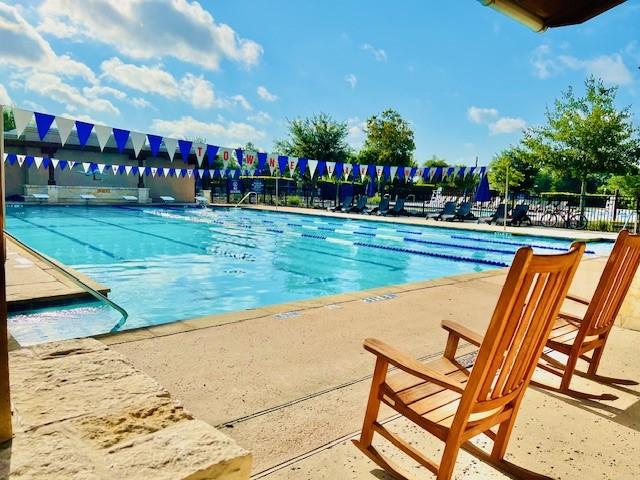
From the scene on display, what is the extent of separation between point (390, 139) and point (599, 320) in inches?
1002

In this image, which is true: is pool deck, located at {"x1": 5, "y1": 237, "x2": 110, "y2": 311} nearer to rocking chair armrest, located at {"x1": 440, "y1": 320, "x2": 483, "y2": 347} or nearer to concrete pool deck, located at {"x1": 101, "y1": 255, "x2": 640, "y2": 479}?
concrete pool deck, located at {"x1": 101, "y1": 255, "x2": 640, "y2": 479}

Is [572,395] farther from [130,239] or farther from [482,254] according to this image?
[130,239]

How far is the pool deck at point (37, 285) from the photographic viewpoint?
475cm

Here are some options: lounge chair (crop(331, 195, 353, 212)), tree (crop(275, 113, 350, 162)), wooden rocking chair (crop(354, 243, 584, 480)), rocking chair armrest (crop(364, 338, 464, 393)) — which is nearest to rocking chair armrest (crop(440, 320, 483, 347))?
wooden rocking chair (crop(354, 243, 584, 480))

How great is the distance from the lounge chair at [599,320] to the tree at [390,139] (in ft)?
81.4

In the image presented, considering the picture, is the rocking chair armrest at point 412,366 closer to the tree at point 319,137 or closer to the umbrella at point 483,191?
the umbrella at point 483,191

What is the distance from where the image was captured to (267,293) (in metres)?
7.17

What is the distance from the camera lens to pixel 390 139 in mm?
26906

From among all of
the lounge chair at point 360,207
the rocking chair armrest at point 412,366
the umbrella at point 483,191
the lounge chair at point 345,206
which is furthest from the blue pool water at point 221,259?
the umbrella at point 483,191

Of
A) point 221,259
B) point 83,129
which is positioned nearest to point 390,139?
point 221,259

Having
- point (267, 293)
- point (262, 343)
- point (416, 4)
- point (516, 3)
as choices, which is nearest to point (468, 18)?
point (416, 4)

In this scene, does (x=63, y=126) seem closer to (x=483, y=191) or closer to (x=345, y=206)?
(x=345, y=206)

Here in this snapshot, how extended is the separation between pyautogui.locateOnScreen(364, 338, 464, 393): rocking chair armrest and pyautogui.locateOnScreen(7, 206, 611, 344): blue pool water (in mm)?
3703

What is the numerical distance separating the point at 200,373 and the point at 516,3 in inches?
115
